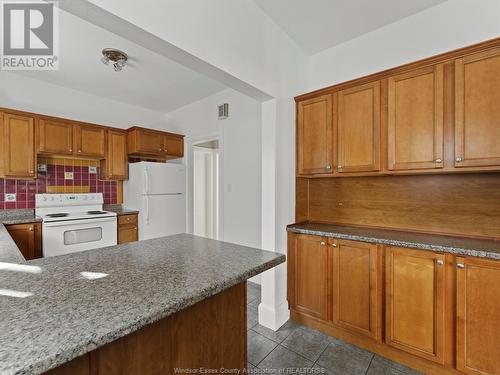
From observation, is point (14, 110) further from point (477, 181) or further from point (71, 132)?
point (477, 181)

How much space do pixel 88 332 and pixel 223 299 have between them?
1.89ft

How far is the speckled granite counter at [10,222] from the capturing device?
136 centimetres

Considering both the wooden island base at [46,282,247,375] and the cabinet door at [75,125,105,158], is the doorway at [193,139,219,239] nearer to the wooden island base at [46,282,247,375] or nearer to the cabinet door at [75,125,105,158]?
the cabinet door at [75,125,105,158]

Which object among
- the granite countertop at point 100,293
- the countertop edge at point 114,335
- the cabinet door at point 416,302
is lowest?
the cabinet door at point 416,302

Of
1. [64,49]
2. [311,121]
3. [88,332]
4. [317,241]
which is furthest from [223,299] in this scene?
[64,49]

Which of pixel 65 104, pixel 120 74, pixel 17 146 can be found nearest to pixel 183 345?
pixel 120 74

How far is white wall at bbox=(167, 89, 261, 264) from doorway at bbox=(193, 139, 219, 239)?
1.11 metres

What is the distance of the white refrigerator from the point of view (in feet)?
12.0

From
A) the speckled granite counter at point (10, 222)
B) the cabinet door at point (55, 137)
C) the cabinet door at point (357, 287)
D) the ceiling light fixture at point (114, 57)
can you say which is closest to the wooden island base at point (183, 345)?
the speckled granite counter at point (10, 222)

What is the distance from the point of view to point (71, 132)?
3.35 meters

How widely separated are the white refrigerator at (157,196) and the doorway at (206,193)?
74 cm

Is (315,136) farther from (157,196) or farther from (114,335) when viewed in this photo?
(157,196)

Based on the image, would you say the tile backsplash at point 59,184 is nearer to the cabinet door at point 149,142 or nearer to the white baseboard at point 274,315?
the cabinet door at point 149,142

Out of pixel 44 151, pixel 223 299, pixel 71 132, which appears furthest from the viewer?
pixel 71 132
